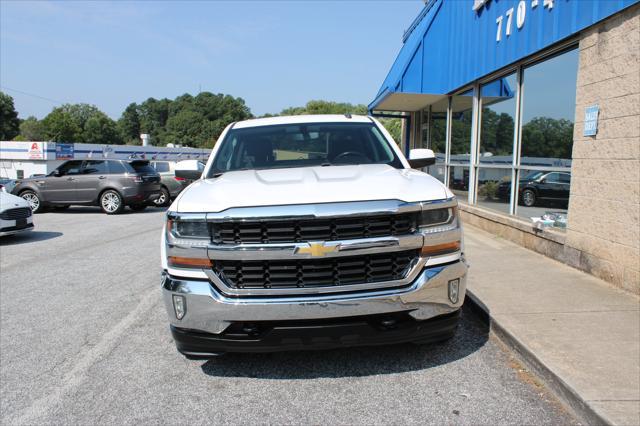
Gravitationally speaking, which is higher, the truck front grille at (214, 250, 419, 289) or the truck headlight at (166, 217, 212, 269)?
the truck headlight at (166, 217, 212, 269)

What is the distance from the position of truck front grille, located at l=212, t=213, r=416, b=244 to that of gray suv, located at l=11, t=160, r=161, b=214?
1367 centimetres

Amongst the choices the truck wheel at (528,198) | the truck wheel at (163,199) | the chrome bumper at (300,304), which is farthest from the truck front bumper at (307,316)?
the truck wheel at (163,199)

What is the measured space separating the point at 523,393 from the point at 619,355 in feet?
2.89

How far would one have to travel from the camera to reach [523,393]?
10.7 ft

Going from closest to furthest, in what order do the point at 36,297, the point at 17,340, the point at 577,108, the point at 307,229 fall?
the point at 307,229, the point at 17,340, the point at 36,297, the point at 577,108

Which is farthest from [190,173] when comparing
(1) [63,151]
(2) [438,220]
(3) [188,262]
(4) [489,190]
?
(1) [63,151]

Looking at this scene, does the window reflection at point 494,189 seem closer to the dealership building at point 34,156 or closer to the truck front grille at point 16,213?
the truck front grille at point 16,213

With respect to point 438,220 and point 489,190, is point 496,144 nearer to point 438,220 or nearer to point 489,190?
point 489,190

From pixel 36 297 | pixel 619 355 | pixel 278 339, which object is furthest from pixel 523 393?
pixel 36 297

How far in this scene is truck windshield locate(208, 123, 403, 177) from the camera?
4.66 metres

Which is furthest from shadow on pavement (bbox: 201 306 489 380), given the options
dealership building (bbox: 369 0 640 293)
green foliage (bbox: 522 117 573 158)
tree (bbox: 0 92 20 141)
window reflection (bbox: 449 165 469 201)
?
tree (bbox: 0 92 20 141)

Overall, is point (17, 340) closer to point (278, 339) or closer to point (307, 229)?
point (278, 339)

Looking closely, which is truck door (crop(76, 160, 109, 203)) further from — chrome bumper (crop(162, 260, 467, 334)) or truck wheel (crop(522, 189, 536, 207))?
→ chrome bumper (crop(162, 260, 467, 334))

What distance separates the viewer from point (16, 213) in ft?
33.0
